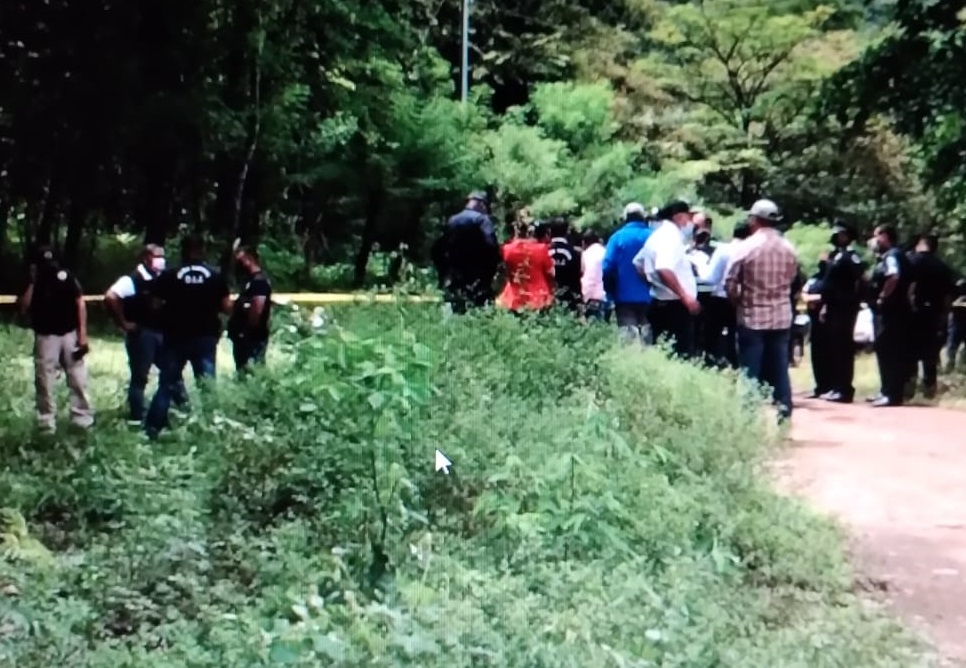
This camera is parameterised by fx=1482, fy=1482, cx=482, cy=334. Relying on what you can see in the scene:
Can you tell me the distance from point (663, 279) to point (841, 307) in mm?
3375

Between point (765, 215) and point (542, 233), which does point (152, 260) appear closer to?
point (542, 233)

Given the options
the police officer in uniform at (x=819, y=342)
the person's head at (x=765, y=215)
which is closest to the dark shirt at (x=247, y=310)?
the person's head at (x=765, y=215)

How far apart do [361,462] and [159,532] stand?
3.07 ft

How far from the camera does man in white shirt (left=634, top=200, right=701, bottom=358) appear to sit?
11.7 meters

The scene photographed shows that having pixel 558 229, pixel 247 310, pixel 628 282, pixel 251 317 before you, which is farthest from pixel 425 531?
pixel 558 229

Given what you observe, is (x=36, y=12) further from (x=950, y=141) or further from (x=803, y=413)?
(x=803, y=413)

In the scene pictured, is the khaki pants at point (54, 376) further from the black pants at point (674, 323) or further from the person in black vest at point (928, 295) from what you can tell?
the person in black vest at point (928, 295)

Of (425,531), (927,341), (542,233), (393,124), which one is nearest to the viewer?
(425,531)

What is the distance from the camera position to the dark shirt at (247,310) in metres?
12.6

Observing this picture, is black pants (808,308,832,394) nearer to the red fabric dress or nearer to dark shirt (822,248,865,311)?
dark shirt (822,248,865,311)

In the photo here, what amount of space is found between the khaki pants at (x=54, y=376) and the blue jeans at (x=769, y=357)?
5430 mm

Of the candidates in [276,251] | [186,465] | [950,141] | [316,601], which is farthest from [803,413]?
[276,251]

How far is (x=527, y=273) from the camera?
1404 centimetres

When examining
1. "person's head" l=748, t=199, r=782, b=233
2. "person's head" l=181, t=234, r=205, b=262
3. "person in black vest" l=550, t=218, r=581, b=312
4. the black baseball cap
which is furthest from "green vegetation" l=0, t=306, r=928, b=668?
"person in black vest" l=550, t=218, r=581, b=312
